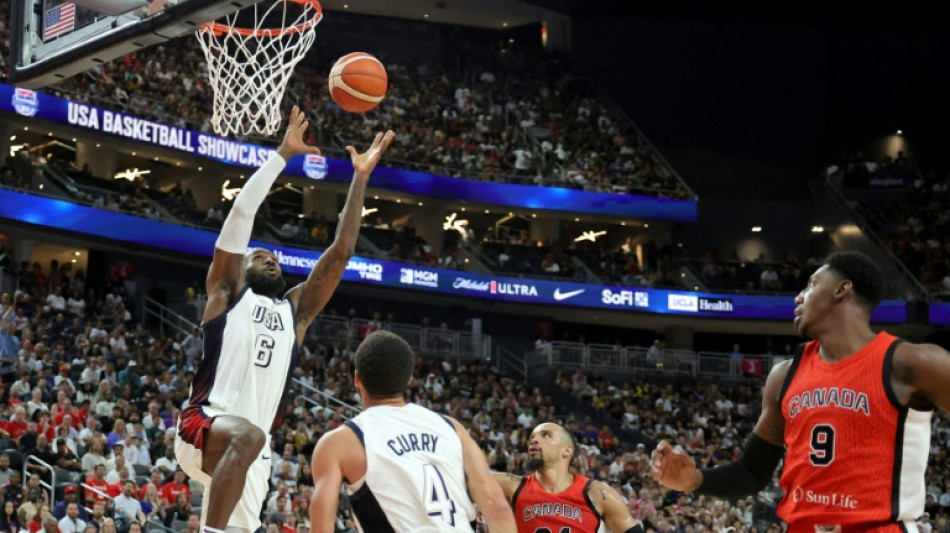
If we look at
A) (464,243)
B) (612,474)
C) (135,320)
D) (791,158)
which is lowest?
(612,474)

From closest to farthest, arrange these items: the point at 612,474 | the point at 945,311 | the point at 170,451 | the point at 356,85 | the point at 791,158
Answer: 1. the point at 356,85
2. the point at 170,451
3. the point at 612,474
4. the point at 945,311
5. the point at 791,158

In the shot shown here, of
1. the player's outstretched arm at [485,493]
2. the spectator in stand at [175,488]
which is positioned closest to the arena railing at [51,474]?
the spectator in stand at [175,488]

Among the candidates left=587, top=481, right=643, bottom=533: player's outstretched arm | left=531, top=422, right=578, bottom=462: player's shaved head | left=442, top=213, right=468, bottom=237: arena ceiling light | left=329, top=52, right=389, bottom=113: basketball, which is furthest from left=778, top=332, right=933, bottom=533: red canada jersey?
left=442, top=213, right=468, bottom=237: arena ceiling light

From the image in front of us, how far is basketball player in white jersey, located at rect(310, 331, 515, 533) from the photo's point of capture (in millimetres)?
4871

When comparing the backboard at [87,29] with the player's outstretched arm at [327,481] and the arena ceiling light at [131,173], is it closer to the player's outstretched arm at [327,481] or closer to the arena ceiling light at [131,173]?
the player's outstretched arm at [327,481]

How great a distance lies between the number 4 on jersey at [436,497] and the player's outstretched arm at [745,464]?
84 centimetres

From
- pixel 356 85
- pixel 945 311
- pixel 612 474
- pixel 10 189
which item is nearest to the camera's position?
pixel 356 85

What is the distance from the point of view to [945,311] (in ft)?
113

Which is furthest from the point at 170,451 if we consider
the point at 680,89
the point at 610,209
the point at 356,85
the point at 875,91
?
the point at 875,91

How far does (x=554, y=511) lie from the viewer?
8.08 meters

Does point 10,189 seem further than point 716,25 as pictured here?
No

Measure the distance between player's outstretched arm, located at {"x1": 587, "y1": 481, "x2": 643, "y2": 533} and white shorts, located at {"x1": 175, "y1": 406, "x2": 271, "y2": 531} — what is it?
98.6 inches

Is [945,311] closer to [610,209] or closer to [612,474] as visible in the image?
[610,209]

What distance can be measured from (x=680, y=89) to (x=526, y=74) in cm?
549
